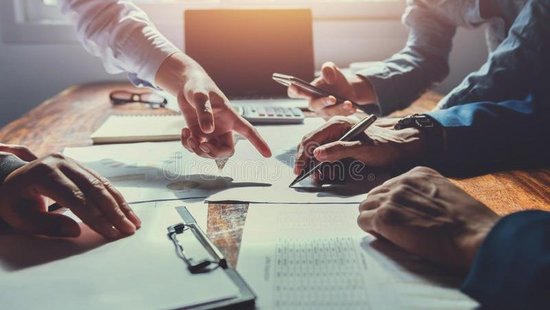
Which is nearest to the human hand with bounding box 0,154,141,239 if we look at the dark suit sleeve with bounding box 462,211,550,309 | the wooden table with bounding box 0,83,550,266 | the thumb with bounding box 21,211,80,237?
the thumb with bounding box 21,211,80,237

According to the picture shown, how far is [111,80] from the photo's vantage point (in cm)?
175

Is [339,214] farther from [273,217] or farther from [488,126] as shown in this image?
[488,126]

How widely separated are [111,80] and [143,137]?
83 centimetres

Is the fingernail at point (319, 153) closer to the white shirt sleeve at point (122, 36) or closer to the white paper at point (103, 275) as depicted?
the white paper at point (103, 275)

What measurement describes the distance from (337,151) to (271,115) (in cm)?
39

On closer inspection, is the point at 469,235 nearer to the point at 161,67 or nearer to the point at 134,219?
the point at 134,219

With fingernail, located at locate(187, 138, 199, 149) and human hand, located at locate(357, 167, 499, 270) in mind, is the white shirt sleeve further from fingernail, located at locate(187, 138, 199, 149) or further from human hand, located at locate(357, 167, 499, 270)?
human hand, located at locate(357, 167, 499, 270)

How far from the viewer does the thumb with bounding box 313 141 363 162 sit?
75 cm

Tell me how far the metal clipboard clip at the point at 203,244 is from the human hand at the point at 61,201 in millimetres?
48

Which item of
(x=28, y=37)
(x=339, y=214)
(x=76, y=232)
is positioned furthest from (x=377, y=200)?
(x=28, y=37)

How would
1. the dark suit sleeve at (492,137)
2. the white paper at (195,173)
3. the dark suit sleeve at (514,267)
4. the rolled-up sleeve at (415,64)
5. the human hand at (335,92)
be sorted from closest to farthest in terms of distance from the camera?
the dark suit sleeve at (514,267), the white paper at (195,173), the dark suit sleeve at (492,137), the human hand at (335,92), the rolled-up sleeve at (415,64)

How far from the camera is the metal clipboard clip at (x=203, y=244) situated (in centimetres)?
49

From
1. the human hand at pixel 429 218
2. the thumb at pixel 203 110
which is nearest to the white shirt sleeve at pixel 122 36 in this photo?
the thumb at pixel 203 110

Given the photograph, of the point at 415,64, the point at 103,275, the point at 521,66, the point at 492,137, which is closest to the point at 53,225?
the point at 103,275
